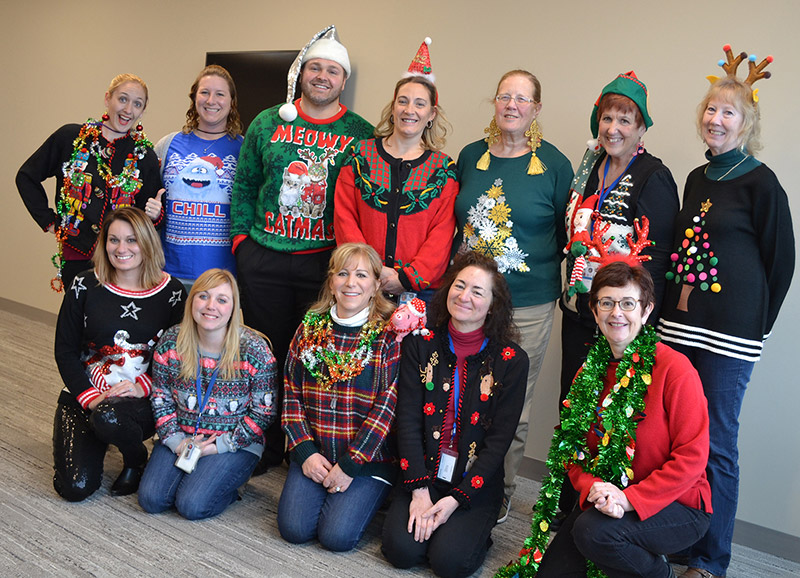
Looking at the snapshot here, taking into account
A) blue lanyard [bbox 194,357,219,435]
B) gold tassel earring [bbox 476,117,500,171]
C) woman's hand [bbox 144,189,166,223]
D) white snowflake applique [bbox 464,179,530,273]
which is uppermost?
gold tassel earring [bbox 476,117,500,171]

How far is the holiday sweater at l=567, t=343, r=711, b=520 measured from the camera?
2088mm

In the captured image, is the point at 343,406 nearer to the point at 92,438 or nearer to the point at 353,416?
the point at 353,416

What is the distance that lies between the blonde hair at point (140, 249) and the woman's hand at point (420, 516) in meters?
1.38

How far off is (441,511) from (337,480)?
40 centimetres

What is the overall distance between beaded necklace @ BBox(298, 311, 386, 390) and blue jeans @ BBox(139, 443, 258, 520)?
0.45 meters

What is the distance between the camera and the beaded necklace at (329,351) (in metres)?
2.70

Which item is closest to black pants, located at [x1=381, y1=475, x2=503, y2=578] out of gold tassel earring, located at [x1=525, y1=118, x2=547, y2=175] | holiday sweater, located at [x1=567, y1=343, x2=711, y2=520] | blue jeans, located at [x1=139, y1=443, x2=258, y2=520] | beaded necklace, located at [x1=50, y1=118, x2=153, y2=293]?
holiday sweater, located at [x1=567, y1=343, x2=711, y2=520]

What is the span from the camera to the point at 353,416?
2711 mm

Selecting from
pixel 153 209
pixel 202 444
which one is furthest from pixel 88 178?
pixel 202 444

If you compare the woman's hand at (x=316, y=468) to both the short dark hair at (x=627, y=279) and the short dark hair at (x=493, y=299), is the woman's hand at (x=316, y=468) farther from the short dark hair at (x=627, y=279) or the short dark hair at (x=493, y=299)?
the short dark hair at (x=627, y=279)

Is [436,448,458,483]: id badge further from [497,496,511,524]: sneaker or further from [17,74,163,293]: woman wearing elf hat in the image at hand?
[17,74,163,293]: woman wearing elf hat

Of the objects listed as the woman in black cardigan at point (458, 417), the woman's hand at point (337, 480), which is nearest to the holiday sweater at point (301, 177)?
the woman in black cardigan at point (458, 417)

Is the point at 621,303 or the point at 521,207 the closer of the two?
the point at 621,303

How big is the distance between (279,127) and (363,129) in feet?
1.16
